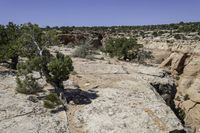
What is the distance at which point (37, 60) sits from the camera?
2055 cm

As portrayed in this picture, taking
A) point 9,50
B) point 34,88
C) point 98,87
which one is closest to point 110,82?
point 98,87

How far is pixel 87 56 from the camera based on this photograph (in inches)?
1495

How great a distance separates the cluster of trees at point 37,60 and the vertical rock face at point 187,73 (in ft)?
45.6

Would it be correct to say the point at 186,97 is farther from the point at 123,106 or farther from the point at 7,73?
the point at 7,73

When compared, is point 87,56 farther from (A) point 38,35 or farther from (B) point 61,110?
(B) point 61,110

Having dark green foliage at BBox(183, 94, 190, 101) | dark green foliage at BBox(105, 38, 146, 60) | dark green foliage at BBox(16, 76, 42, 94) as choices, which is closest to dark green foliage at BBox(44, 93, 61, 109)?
dark green foliage at BBox(16, 76, 42, 94)

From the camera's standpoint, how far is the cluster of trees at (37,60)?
808 inches

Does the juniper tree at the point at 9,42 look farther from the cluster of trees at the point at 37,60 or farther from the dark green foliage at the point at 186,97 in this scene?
the dark green foliage at the point at 186,97

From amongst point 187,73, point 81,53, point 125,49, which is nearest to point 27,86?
point 81,53

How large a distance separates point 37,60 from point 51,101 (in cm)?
294

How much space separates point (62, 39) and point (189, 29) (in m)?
23.6

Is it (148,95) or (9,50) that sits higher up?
(9,50)

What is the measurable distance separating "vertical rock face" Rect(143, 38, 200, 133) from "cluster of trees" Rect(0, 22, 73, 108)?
13.9m

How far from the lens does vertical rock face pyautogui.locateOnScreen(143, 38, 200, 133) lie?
106 ft
